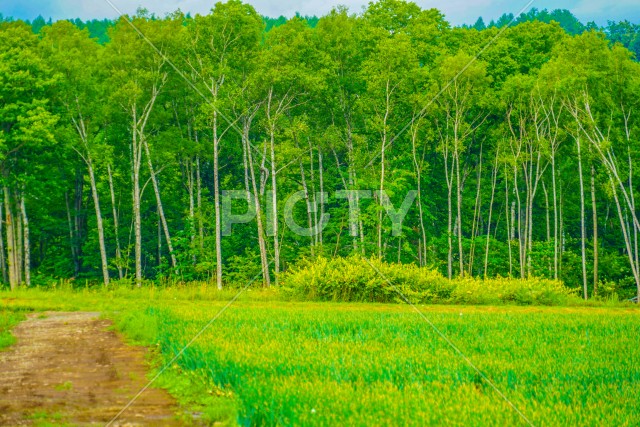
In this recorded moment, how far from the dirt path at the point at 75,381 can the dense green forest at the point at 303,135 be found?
62.6ft

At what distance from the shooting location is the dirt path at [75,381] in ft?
26.1

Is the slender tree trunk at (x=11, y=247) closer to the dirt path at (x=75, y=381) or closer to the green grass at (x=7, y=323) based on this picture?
the green grass at (x=7, y=323)

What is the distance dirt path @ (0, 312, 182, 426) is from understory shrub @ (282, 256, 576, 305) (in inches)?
385

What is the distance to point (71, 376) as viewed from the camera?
1031 centimetres

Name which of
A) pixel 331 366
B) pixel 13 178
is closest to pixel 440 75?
pixel 13 178

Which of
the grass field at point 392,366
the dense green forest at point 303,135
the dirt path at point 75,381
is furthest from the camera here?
the dense green forest at point 303,135

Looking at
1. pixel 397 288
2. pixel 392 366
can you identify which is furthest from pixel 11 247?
pixel 392 366

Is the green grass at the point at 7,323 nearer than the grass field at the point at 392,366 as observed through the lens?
No

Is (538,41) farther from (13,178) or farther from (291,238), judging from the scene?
(13,178)

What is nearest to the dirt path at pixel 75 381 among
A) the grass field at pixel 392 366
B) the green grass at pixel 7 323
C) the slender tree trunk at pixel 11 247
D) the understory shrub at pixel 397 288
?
the green grass at pixel 7 323

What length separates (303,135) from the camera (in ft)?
138

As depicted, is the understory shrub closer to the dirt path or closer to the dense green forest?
the dense green forest

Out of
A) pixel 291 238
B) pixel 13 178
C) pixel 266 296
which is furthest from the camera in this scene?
pixel 291 238

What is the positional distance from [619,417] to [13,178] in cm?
3172
